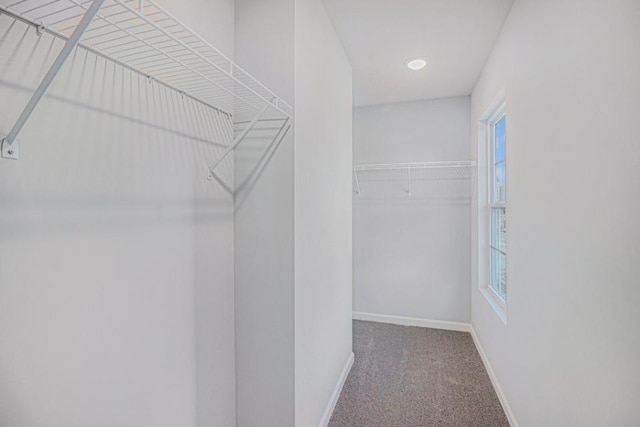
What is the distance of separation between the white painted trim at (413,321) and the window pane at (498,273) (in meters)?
0.78

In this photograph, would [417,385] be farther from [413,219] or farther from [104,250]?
[104,250]

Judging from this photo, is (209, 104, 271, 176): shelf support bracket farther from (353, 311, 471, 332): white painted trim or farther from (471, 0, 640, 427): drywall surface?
(353, 311, 471, 332): white painted trim

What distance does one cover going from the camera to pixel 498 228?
105 inches

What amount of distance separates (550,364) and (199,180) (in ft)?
5.52

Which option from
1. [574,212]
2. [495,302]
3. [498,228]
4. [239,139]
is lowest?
[495,302]

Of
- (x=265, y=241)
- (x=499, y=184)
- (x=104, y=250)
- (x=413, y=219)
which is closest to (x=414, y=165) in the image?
(x=413, y=219)

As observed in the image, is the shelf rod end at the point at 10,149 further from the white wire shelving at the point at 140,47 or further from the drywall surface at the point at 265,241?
the drywall surface at the point at 265,241

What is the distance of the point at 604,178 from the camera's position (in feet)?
3.21

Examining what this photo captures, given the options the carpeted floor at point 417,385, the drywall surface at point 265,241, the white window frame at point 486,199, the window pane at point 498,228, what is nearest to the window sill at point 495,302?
the white window frame at point 486,199

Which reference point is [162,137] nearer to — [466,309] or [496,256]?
[496,256]

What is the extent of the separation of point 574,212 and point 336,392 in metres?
1.79

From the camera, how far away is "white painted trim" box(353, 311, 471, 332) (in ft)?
11.1

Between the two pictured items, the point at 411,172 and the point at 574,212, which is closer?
the point at 574,212

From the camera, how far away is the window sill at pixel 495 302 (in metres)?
2.18
